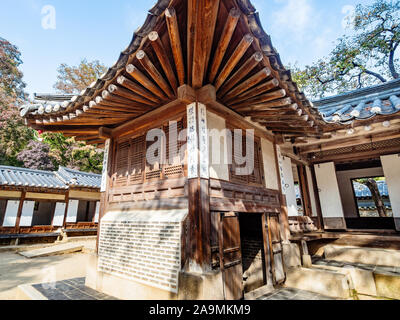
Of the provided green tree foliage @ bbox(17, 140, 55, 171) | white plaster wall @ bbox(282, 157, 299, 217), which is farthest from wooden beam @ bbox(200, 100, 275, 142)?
green tree foliage @ bbox(17, 140, 55, 171)

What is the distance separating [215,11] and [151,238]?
152 inches

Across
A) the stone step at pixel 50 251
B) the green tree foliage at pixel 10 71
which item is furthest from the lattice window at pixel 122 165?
the green tree foliage at pixel 10 71

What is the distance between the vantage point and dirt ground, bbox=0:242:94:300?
22.7ft

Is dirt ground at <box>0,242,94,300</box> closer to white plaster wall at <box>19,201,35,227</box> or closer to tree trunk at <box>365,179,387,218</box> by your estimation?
white plaster wall at <box>19,201,35,227</box>

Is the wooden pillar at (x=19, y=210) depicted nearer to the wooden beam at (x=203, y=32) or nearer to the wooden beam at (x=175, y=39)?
the wooden beam at (x=175, y=39)

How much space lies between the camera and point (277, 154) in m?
6.83

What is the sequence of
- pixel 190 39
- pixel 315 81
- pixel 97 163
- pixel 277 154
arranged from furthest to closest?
pixel 97 163
pixel 315 81
pixel 277 154
pixel 190 39

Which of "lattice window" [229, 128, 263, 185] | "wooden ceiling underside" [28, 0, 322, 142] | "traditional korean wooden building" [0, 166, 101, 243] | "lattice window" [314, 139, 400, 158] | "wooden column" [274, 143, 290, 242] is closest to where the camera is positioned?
"wooden ceiling underside" [28, 0, 322, 142]

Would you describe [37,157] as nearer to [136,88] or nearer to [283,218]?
[136,88]

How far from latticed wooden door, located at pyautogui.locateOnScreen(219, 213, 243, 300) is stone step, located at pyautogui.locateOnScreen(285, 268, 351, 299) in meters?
1.67

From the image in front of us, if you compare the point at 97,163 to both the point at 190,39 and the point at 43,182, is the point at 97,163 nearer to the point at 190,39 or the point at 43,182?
the point at 43,182

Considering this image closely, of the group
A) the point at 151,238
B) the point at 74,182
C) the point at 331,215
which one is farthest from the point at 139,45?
the point at 74,182

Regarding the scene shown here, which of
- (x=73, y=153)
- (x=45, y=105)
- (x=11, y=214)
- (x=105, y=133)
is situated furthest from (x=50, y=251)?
(x=73, y=153)

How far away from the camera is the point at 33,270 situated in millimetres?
8734
